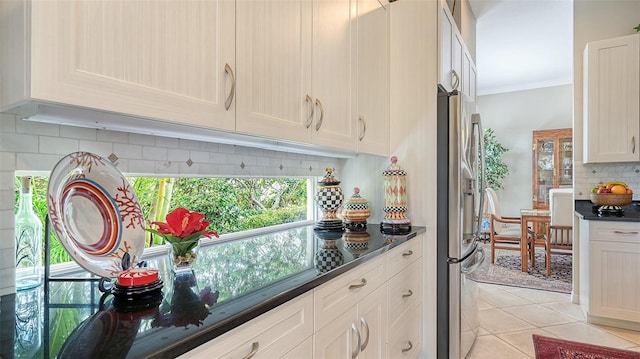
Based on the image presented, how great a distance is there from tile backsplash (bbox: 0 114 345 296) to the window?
80 millimetres

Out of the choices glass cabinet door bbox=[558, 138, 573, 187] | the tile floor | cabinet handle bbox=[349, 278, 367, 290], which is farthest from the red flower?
glass cabinet door bbox=[558, 138, 573, 187]

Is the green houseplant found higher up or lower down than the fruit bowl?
higher up

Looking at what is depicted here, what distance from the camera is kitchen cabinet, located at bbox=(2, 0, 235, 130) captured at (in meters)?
0.70

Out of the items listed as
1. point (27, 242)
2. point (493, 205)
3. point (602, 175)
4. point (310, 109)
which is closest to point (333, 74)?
point (310, 109)

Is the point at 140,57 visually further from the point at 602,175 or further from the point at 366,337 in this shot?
the point at 602,175

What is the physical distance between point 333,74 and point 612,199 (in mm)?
2773

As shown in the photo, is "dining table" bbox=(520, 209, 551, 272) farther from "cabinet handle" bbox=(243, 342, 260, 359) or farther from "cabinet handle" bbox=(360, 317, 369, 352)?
"cabinet handle" bbox=(243, 342, 260, 359)

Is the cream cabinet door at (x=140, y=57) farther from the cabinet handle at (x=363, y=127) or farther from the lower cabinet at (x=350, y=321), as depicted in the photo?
the cabinet handle at (x=363, y=127)

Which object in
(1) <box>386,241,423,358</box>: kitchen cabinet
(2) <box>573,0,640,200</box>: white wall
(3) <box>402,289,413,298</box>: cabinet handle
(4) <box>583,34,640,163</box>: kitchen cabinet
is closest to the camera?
(1) <box>386,241,423,358</box>: kitchen cabinet

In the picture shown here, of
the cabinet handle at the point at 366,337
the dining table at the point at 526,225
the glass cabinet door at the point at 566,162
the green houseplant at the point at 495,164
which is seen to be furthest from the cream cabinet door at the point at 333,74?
the glass cabinet door at the point at 566,162

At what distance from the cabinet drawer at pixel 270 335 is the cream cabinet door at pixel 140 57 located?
1.87 ft

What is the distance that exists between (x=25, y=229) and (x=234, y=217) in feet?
3.08

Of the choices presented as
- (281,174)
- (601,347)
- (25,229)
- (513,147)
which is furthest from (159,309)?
(513,147)

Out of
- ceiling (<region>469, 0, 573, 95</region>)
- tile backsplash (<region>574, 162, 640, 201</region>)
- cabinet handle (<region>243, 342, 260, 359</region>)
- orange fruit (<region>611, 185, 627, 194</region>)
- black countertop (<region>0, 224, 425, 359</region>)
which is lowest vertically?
cabinet handle (<region>243, 342, 260, 359</region>)
